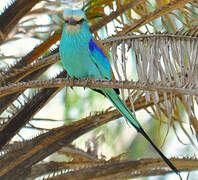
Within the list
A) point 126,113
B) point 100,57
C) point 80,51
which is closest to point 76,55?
point 80,51

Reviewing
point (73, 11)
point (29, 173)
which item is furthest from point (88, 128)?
point (73, 11)

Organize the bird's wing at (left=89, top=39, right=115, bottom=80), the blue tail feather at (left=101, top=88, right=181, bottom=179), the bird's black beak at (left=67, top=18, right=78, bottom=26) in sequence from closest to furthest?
the blue tail feather at (left=101, top=88, right=181, bottom=179) → the bird's black beak at (left=67, top=18, right=78, bottom=26) → the bird's wing at (left=89, top=39, right=115, bottom=80)

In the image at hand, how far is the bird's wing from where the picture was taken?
3.64 metres

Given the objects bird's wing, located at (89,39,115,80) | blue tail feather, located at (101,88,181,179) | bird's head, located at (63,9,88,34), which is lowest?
blue tail feather, located at (101,88,181,179)

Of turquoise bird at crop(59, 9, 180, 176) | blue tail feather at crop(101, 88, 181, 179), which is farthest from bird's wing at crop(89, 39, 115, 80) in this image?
blue tail feather at crop(101, 88, 181, 179)

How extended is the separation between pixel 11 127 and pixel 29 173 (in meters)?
0.45

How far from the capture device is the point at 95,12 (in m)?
4.27

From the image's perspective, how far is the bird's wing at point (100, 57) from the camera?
3.64 metres

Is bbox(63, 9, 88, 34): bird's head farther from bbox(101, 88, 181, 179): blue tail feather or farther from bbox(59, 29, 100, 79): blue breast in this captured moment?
bbox(101, 88, 181, 179): blue tail feather

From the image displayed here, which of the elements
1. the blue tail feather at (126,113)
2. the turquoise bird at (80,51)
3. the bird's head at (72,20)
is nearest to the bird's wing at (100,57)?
the turquoise bird at (80,51)

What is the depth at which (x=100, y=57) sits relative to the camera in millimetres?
3711

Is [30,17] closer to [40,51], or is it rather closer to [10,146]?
[40,51]

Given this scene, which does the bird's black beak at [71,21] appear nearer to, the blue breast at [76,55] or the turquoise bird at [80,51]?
the turquoise bird at [80,51]

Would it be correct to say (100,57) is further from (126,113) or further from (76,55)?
(126,113)
